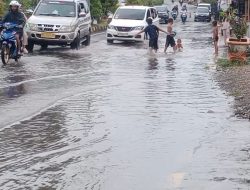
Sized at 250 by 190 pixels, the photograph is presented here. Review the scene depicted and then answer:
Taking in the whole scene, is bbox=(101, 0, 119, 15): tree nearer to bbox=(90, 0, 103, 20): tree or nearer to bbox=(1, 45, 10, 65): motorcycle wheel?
bbox=(90, 0, 103, 20): tree

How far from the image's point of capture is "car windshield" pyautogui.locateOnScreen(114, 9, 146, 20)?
98.1 feet

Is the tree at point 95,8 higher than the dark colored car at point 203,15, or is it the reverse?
the tree at point 95,8

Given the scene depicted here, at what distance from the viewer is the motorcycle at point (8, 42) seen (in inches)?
697

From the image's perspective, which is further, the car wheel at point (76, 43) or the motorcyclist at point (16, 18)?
the car wheel at point (76, 43)

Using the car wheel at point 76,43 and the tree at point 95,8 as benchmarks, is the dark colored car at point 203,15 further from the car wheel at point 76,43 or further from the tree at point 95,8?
the car wheel at point 76,43

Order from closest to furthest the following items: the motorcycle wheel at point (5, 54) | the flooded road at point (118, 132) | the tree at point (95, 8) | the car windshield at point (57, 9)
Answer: the flooded road at point (118, 132)
the motorcycle wheel at point (5, 54)
the car windshield at point (57, 9)
the tree at point (95, 8)

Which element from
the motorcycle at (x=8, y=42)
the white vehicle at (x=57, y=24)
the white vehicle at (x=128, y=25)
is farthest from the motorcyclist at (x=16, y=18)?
the white vehicle at (x=128, y=25)

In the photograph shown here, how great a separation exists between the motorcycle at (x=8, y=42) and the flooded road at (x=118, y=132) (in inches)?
56.8

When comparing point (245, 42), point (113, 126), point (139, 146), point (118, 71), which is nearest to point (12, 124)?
point (113, 126)

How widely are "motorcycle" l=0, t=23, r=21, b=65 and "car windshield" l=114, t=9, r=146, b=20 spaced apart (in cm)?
1216

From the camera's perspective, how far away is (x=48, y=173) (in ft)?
22.1

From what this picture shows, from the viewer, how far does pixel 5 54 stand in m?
17.7

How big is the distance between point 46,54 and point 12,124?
41.9 ft

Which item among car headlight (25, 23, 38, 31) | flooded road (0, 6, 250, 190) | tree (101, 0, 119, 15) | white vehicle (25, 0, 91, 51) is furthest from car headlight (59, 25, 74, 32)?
tree (101, 0, 119, 15)
